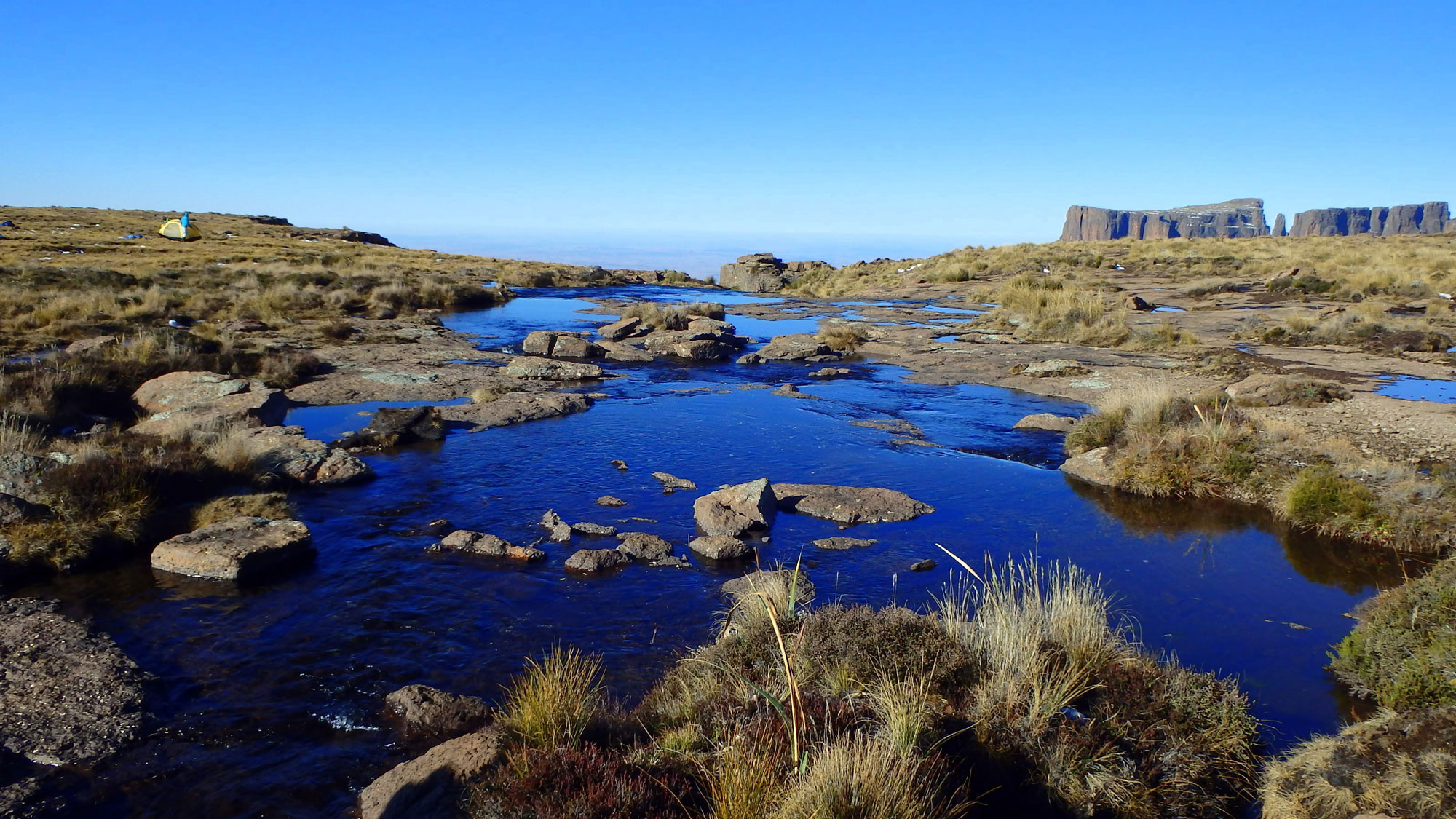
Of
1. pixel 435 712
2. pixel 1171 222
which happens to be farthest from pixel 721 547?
pixel 1171 222

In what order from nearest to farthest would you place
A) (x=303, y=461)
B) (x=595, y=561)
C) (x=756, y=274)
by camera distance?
(x=595, y=561) → (x=303, y=461) → (x=756, y=274)

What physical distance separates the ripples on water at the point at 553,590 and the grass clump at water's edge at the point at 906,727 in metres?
0.84

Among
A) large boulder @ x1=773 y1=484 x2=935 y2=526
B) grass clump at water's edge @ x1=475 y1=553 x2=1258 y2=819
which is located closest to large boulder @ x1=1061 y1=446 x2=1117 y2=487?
large boulder @ x1=773 y1=484 x2=935 y2=526

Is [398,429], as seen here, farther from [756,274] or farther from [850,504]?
[756,274]

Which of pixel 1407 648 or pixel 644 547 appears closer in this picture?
pixel 1407 648

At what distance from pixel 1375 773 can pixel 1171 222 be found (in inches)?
5039

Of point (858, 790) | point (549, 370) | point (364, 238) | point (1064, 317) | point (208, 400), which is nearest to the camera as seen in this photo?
point (858, 790)

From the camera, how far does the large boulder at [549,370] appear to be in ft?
61.6

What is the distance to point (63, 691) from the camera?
5.53 metres

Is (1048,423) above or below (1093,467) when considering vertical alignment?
above

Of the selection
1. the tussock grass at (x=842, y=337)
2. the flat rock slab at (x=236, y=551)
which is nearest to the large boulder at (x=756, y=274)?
the tussock grass at (x=842, y=337)

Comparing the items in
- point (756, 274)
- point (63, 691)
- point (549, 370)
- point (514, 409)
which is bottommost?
point (63, 691)

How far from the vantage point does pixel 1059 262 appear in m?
44.6

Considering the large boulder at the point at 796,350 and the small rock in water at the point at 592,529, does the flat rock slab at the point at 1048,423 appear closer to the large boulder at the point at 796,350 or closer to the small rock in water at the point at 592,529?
the large boulder at the point at 796,350
